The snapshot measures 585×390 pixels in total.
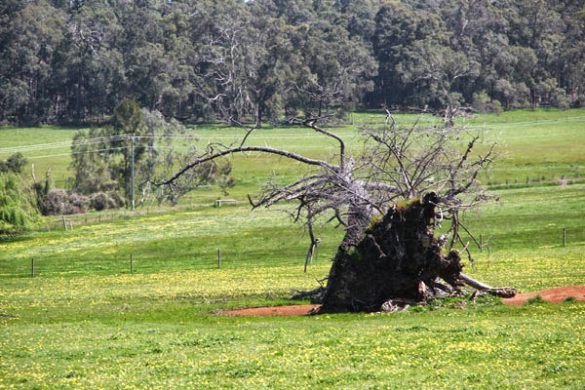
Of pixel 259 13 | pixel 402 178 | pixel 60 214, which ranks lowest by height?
pixel 60 214

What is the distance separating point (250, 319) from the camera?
34188mm

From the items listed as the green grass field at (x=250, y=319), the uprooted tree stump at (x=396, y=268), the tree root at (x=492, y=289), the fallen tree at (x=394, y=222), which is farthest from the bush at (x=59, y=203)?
the tree root at (x=492, y=289)

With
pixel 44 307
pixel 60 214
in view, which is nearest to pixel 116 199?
pixel 60 214

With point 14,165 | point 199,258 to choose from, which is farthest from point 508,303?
point 14,165

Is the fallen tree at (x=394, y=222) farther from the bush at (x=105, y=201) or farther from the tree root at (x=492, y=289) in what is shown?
the bush at (x=105, y=201)

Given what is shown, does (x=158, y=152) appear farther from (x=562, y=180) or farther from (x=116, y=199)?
(x=562, y=180)

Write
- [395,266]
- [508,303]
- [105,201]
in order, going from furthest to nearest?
1. [105,201]
2. [395,266]
3. [508,303]

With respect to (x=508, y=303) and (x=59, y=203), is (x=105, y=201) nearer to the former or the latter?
(x=59, y=203)

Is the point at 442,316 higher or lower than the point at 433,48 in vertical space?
lower

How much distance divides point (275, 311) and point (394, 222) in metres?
5.98

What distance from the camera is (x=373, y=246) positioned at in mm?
33562

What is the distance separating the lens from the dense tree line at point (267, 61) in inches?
5856

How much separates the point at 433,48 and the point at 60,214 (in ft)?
277

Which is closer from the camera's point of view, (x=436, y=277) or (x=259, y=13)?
(x=436, y=277)
